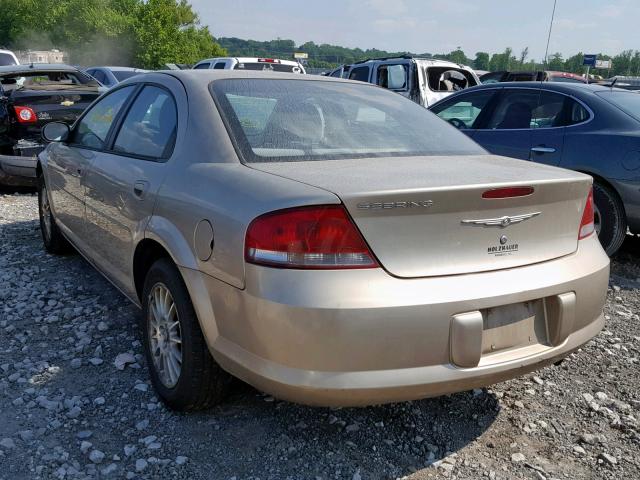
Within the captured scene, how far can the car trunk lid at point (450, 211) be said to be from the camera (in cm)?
220

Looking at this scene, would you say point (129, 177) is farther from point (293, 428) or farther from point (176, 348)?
point (293, 428)

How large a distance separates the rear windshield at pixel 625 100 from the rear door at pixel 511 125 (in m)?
0.65

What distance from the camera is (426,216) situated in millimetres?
2234

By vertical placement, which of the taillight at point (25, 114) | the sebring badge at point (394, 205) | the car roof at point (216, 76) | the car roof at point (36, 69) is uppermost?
the car roof at point (216, 76)

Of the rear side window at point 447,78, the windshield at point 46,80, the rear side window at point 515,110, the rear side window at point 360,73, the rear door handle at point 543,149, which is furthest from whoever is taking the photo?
the rear side window at point 360,73

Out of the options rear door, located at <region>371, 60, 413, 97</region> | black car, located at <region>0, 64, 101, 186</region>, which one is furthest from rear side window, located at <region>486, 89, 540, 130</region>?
rear door, located at <region>371, 60, 413, 97</region>

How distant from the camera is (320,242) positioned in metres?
2.17

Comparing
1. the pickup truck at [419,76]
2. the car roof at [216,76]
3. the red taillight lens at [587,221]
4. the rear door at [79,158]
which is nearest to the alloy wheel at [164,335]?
the car roof at [216,76]

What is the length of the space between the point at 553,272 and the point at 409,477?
1.00 metres

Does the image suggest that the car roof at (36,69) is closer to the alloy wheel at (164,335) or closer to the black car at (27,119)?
the black car at (27,119)

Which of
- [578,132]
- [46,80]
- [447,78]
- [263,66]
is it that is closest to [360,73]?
[447,78]

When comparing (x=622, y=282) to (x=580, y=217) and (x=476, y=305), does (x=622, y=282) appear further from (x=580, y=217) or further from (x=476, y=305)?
(x=476, y=305)

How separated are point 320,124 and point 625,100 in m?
3.81

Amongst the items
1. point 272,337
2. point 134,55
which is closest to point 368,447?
point 272,337
